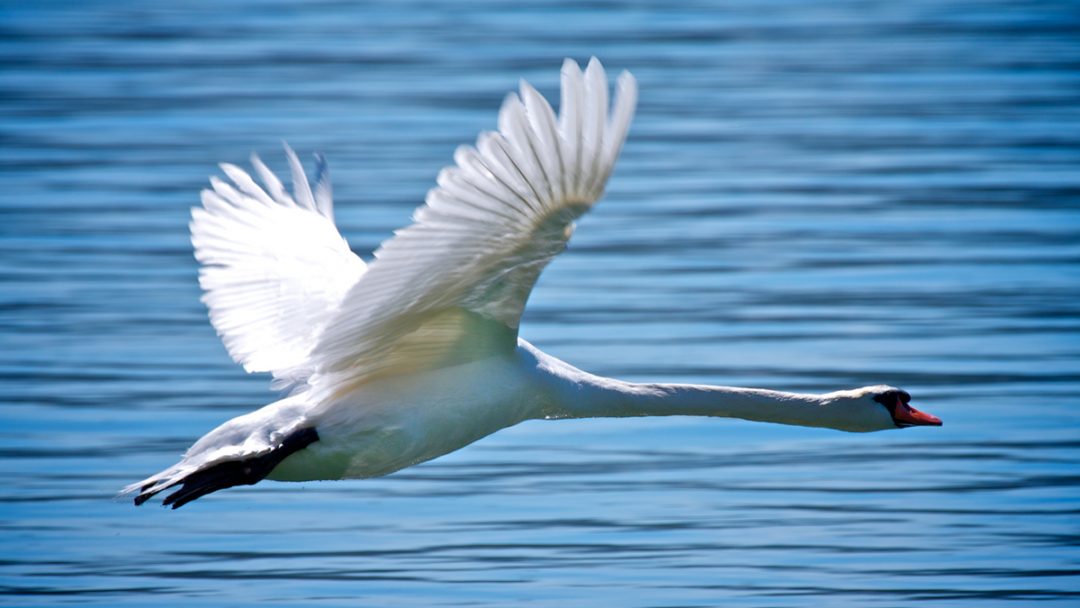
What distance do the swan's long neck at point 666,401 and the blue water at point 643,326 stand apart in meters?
0.75

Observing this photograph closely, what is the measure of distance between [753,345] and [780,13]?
17602 mm

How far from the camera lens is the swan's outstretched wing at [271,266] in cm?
866

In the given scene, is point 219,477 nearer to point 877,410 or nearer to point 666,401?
point 666,401

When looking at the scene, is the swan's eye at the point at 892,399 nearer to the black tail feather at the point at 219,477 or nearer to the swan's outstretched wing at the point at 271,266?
the swan's outstretched wing at the point at 271,266

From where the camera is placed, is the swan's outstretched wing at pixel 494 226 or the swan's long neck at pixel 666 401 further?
the swan's long neck at pixel 666 401

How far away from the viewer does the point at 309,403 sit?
802cm

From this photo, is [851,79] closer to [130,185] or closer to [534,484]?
[130,185]

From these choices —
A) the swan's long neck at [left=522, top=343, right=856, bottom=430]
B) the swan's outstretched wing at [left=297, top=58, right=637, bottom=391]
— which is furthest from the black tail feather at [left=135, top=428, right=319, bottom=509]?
the swan's long neck at [left=522, top=343, right=856, bottom=430]

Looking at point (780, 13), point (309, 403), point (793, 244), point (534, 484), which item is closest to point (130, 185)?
point (793, 244)

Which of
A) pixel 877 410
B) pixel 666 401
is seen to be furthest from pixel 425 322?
pixel 877 410

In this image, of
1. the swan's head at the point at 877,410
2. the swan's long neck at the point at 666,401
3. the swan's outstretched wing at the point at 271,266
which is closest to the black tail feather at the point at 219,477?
the swan's outstretched wing at the point at 271,266

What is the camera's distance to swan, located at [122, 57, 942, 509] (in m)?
6.10

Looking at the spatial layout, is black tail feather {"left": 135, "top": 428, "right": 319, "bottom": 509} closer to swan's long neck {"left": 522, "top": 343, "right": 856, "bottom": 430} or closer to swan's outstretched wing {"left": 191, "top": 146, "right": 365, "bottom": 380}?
swan's outstretched wing {"left": 191, "top": 146, "right": 365, "bottom": 380}

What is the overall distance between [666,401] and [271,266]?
6.38ft
